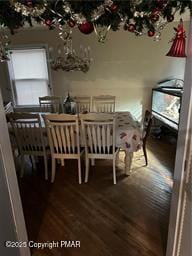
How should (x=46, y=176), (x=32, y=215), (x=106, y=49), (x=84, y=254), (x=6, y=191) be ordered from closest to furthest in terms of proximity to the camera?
(x=6, y=191), (x=84, y=254), (x=32, y=215), (x=46, y=176), (x=106, y=49)

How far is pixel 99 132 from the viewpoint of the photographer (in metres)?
2.88

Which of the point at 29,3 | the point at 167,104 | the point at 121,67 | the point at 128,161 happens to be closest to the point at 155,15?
the point at 29,3

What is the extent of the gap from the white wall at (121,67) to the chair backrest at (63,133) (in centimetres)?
199

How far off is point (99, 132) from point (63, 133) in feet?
1.47

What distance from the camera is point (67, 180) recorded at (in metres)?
3.27

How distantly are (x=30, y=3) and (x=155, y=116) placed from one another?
375 centimetres

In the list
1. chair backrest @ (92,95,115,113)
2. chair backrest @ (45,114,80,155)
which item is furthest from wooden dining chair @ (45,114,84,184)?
chair backrest @ (92,95,115,113)

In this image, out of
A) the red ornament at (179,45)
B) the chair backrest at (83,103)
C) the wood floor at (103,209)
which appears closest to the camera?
the red ornament at (179,45)

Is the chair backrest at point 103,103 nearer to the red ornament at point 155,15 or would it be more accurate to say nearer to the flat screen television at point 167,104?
the flat screen television at point 167,104

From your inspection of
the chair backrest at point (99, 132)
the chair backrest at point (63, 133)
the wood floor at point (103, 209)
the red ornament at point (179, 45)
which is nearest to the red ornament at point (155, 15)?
the red ornament at point (179, 45)

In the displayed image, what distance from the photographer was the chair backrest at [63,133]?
9.25 feet

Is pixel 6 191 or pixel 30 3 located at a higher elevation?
pixel 30 3

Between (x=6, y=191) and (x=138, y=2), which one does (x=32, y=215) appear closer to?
(x=6, y=191)

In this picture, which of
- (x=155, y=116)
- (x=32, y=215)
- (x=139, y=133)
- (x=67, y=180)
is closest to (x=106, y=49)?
(x=155, y=116)
